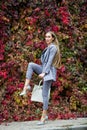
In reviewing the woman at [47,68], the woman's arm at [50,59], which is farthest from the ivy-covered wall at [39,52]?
the woman's arm at [50,59]

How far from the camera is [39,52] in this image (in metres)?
12.5

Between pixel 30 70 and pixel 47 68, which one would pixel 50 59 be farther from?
pixel 30 70

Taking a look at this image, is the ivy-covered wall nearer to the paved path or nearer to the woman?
the paved path

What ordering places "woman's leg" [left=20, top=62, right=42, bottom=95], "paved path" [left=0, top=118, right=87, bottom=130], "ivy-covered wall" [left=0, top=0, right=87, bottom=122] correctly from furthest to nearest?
1. "ivy-covered wall" [left=0, top=0, right=87, bottom=122]
2. "woman's leg" [left=20, top=62, right=42, bottom=95]
3. "paved path" [left=0, top=118, right=87, bottom=130]

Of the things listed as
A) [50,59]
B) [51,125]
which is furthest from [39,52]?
[51,125]

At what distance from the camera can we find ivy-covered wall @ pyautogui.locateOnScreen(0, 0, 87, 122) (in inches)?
439

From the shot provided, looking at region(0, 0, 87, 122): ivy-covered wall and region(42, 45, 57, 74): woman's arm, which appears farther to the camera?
region(0, 0, 87, 122): ivy-covered wall

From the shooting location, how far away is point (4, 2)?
12.9 meters

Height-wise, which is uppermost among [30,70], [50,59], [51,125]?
[50,59]

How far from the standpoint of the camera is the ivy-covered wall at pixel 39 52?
11.1 meters

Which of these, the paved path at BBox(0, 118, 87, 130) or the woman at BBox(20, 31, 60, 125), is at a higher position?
the woman at BBox(20, 31, 60, 125)

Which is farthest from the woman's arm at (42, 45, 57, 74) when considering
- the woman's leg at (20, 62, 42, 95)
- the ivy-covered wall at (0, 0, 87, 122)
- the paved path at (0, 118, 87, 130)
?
the ivy-covered wall at (0, 0, 87, 122)

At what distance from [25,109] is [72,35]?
341 centimetres

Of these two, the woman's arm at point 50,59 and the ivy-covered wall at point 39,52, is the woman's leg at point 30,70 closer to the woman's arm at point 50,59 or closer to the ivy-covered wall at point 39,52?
the woman's arm at point 50,59
